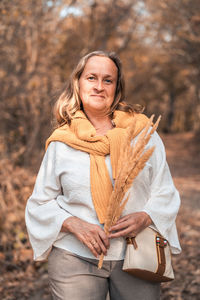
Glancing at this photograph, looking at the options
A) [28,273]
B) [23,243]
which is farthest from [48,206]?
[23,243]

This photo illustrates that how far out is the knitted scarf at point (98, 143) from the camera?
1.89m

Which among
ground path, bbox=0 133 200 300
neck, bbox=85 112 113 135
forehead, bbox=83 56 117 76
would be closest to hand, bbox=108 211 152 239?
neck, bbox=85 112 113 135

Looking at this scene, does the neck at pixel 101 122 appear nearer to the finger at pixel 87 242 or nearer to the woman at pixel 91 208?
the woman at pixel 91 208

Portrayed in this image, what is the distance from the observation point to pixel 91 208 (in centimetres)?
190

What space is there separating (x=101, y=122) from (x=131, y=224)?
2.32 ft

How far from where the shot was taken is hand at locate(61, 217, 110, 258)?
1795 mm

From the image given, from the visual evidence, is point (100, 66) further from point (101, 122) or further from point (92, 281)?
point (92, 281)

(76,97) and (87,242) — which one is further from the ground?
(76,97)

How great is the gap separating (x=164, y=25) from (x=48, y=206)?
11.7 metres

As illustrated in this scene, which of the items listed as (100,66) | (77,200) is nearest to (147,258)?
(77,200)

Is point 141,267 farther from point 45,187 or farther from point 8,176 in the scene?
point 8,176

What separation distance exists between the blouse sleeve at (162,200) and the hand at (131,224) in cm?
4

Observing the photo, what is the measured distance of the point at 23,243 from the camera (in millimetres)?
4758

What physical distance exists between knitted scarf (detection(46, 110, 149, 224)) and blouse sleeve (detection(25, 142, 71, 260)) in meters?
0.13
